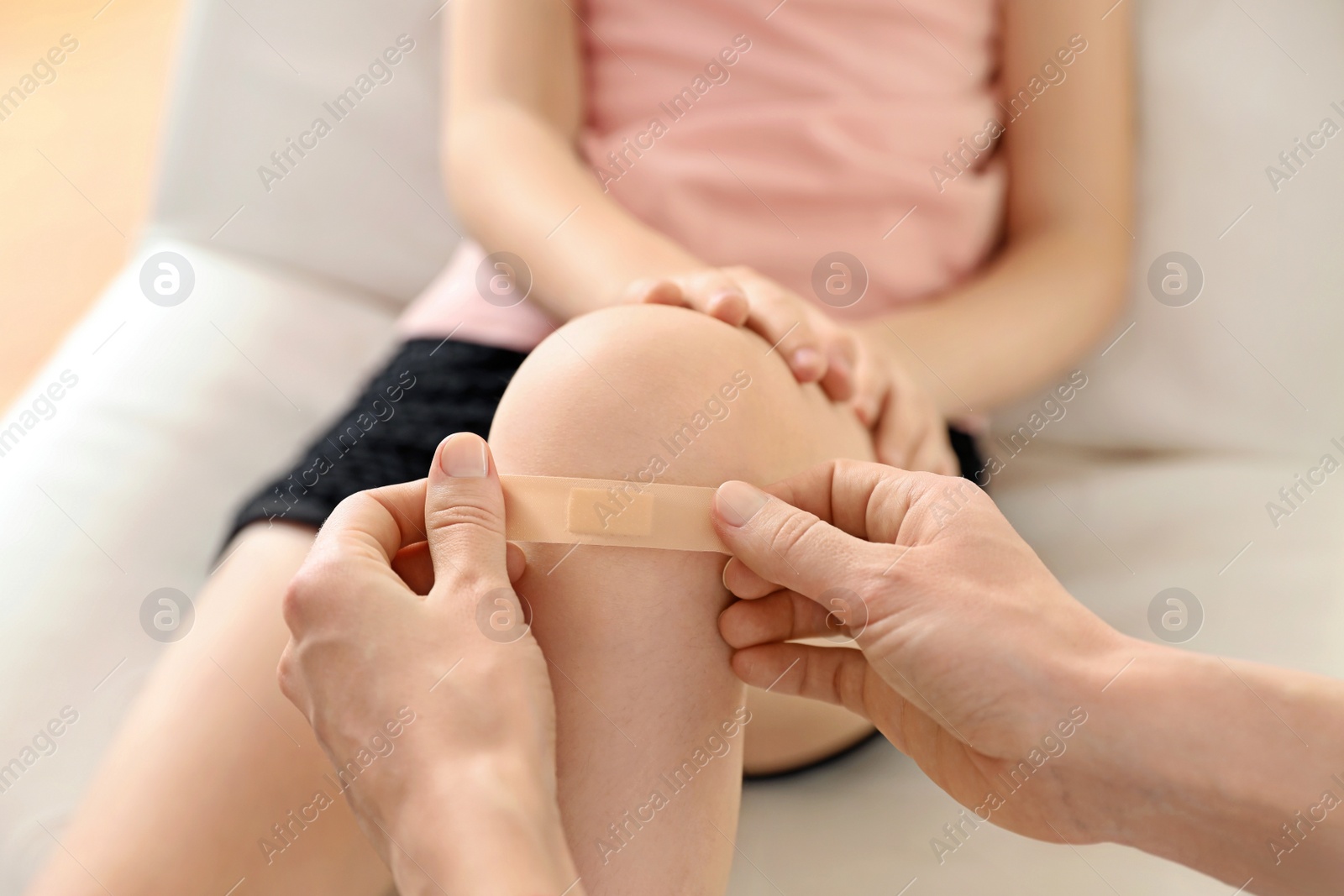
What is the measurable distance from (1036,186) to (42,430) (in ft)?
3.59

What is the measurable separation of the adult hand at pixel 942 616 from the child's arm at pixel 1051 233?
345mm

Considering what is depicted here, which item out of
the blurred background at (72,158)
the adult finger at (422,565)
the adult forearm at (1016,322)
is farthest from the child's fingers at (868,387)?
the blurred background at (72,158)

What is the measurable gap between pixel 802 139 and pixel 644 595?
567 mm

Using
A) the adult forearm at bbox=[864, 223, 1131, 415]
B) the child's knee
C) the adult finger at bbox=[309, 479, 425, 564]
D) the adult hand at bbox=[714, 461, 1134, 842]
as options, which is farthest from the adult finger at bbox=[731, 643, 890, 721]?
the adult forearm at bbox=[864, 223, 1131, 415]

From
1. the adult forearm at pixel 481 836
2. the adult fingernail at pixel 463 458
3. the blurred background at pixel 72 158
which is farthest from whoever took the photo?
the blurred background at pixel 72 158

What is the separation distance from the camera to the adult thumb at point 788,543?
57 cm

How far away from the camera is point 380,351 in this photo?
1204 mm

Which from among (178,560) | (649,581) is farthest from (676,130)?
(178,560)

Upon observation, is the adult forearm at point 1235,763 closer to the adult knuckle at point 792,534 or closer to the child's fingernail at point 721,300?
the adult knuckle at point 792,534

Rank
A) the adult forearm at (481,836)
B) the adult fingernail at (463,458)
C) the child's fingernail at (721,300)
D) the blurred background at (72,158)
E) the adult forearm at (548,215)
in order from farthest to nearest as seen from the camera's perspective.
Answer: the blurred background at (72,158)
the adult forearm at (548,215)
the child's fingernail at (721,300)
the adult fingernail at (463,458)
the adult forearm at (481,836)

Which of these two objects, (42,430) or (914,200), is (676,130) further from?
(42,430)

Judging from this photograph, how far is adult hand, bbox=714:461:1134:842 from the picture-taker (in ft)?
1.77

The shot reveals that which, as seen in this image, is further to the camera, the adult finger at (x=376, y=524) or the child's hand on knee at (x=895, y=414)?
the child's hand on knee at (x=895, y=414)

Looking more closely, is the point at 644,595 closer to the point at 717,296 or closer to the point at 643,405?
the point at 643,405
